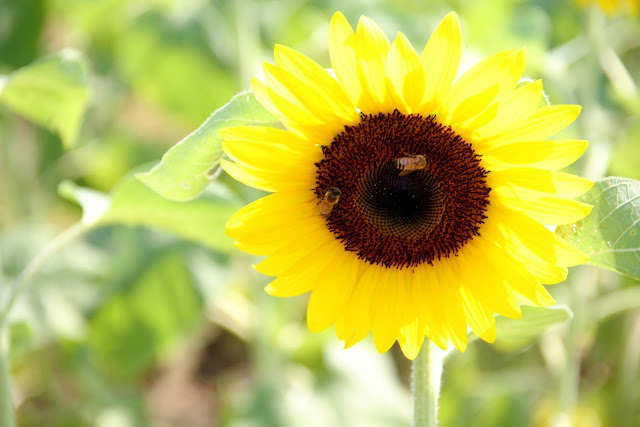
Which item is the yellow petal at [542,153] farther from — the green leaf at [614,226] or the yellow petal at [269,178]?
the yellow petal at [269,178]

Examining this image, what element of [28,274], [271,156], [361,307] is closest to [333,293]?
[361,307]

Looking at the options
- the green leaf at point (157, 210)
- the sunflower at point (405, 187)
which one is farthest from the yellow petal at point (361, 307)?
the green leaf at point (157, 210)

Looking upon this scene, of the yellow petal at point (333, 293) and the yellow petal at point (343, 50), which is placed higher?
the yellow petal at point (343, 50)

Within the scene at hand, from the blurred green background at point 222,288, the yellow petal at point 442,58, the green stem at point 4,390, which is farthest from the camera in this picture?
the blurred green background at point 222,288

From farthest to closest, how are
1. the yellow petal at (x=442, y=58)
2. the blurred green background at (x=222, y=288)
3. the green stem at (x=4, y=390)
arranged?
the blurred green background at (x=222, y=288)
the green stem at (x=4, y=390)
the yellow petal at (x=442, y=58)

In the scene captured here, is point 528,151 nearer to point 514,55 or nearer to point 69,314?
point 514,55

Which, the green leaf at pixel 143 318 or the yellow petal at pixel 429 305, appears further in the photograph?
the green leaf at pixel 143 318

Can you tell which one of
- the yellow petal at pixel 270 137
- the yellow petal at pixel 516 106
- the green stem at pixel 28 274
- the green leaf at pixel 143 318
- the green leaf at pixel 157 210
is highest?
the yellow petal at pixel 516 106

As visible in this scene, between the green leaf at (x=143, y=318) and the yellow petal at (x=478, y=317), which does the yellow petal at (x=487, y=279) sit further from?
the green leaf at (x=143, y=318)

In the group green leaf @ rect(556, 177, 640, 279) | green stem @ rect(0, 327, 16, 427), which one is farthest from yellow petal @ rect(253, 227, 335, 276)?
green stem @ rect(0, 327, 16, 427)
